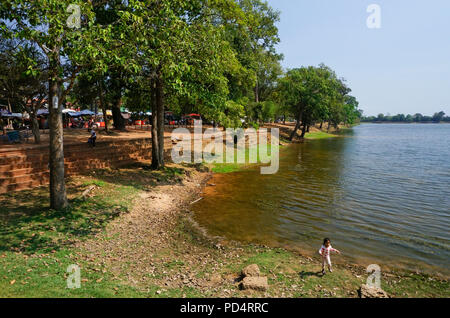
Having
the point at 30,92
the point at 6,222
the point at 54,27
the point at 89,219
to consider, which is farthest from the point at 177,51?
the point at 30,92

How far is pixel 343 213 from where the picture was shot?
1577cm

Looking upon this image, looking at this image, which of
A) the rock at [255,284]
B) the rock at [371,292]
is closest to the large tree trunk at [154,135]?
the rock at [255,284]

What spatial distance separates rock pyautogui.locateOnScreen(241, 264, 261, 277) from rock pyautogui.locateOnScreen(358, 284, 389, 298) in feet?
9.26

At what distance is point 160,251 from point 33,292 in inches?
169

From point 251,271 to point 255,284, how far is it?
80 centimetres

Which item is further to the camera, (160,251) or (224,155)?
(224,155)

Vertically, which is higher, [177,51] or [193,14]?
[193,14]

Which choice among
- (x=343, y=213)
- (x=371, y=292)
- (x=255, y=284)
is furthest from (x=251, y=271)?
(x=343, y=213)

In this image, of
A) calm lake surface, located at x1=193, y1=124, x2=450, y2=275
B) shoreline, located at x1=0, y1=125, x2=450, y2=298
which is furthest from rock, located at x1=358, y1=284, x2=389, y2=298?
calm lake surface, located at x1=193, y1=124, x2=450, y2=275

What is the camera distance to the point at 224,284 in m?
8.22

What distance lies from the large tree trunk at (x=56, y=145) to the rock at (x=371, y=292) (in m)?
11.5

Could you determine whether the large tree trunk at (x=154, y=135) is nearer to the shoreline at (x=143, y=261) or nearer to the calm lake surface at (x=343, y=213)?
the calm lake surface at (x=343, y=213)

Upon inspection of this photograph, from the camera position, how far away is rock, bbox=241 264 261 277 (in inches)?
336
